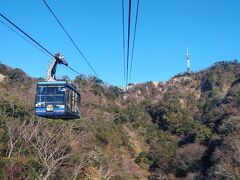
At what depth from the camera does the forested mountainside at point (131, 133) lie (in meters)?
39.8

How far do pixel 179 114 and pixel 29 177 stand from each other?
43.1m

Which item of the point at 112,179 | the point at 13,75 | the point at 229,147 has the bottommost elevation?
the point at 112,179

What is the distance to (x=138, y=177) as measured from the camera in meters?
52.8

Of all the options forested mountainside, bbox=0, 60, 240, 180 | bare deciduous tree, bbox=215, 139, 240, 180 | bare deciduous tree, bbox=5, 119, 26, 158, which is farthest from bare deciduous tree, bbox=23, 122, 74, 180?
bare deciduous tree, bbox=215, 139, 240, 180

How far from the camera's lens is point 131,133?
2771 inches

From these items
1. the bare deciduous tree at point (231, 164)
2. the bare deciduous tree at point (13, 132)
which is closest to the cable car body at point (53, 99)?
the bare deciduous tree at point (13, 132)

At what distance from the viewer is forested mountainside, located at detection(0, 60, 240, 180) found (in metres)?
39.8

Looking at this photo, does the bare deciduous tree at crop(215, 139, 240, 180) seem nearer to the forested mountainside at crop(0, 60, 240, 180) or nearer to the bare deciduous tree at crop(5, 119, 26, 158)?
the forested mountainside at crop(0, 60, 240, 180)

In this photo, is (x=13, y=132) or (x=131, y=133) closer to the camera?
(x=13, y=132)

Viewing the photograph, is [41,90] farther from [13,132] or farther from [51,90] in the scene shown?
[13,132]

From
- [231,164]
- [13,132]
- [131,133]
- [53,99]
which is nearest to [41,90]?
[53,99]

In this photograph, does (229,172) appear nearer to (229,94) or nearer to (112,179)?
(112,179)

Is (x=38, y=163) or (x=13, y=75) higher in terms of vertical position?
(x=13, y=75)

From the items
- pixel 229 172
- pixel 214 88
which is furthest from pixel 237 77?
pixel 229 172
